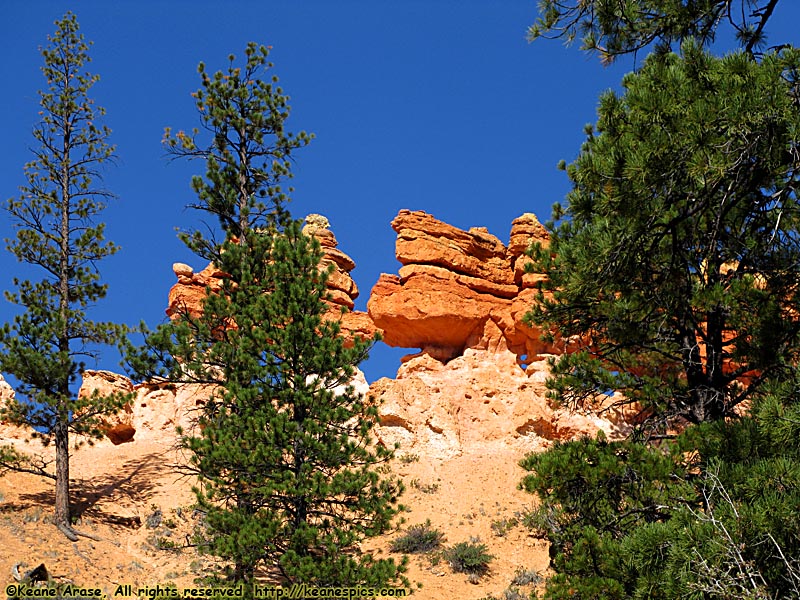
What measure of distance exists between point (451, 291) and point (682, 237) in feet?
90.6

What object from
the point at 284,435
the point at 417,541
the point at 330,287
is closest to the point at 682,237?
the point at 284,435

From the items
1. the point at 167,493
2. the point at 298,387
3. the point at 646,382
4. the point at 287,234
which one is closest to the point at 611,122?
the point at 646,382

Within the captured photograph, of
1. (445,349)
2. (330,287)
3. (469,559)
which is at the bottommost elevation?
(469,559)

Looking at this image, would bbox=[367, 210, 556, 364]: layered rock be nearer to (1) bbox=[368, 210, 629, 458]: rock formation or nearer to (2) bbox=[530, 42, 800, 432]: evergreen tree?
(1) bbox=[368, 210, 629, 458]: rock formation

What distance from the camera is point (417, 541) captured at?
976 inches

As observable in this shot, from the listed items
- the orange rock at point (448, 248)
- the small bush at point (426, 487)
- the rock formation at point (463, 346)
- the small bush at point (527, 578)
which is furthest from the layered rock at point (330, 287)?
the small bush at point (527, 578)

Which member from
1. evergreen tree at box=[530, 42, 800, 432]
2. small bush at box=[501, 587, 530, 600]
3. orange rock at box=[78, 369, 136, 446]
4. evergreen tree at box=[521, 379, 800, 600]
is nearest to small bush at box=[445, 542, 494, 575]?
small bush at box=[501, 587, 530, 600]

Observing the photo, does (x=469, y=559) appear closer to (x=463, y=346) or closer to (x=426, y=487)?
(x=426, y=487)

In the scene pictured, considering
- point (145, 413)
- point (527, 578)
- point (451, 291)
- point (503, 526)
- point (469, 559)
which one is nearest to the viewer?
point (527, 578)

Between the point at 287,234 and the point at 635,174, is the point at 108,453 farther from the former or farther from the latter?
the point at 635,174

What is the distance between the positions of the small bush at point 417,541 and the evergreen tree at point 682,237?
14.2 m

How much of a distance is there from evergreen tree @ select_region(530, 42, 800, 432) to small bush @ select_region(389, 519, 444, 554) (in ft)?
46.6

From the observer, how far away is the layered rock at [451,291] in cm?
3728

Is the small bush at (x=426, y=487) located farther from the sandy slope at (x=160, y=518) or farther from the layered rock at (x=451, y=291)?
the layered rock at (x=451, y=291)
